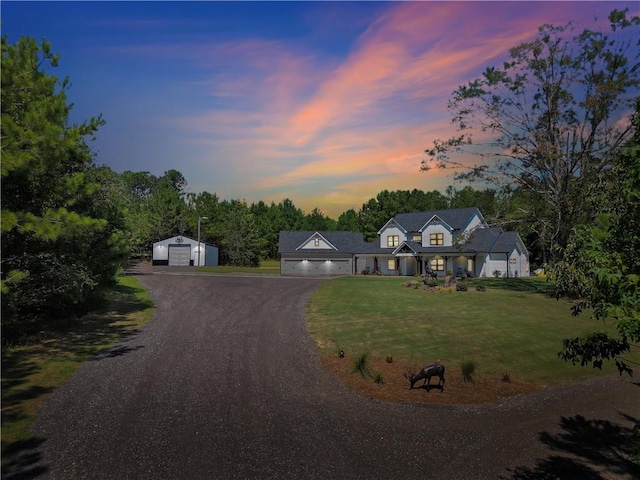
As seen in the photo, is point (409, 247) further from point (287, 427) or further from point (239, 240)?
point (287, 427)

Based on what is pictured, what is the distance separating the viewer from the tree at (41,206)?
11445 mm

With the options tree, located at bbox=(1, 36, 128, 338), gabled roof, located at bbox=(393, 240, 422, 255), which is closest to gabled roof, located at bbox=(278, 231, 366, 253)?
gabled roof, located at bbox=(393, 240, 422, 255)

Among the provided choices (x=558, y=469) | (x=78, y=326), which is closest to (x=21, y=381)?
(x=78, y=326)

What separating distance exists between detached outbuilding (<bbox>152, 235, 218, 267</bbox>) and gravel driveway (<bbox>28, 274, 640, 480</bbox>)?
1997 inches

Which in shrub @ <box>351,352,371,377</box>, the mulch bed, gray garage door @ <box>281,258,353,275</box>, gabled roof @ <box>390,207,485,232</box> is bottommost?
the mulch bed

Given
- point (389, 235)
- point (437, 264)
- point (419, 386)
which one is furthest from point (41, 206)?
point (389, 235)

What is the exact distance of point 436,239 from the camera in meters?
53.3

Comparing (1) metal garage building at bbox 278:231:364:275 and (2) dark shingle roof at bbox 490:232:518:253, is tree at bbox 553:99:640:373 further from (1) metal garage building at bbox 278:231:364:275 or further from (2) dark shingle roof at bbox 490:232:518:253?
(1) metal garage building at bbox 278:231:364:275

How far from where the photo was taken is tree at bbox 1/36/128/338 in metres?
11.4

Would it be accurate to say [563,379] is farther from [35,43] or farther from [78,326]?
[35,43]

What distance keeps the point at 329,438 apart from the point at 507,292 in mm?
30077

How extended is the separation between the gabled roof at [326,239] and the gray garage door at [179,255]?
16886mm

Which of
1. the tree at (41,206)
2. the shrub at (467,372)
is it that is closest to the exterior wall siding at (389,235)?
the tree at (41,206)

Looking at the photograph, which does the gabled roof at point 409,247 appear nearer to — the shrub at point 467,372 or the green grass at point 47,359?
the green grass at point 47,359
